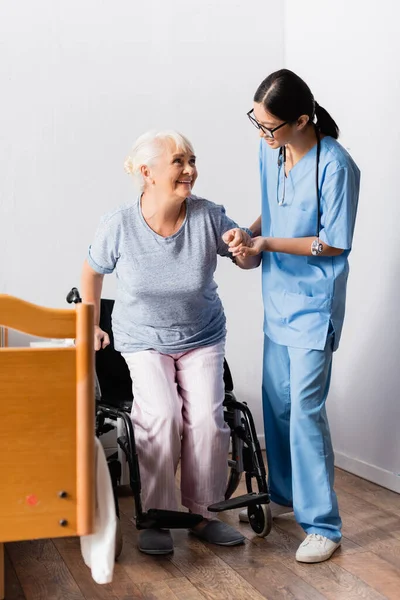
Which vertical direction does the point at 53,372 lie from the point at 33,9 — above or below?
below

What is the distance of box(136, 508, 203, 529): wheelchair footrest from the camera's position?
7.62 ft

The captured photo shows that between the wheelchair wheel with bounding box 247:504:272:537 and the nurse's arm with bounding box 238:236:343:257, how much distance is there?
76 centimetres

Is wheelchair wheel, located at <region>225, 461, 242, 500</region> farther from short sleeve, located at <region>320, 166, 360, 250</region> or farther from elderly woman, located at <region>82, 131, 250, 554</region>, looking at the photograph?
short sleeve, located at <region>320, 166, 360, 250</region>

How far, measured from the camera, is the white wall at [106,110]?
3.18 meters

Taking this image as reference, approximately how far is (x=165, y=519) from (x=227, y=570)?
8.6 inches

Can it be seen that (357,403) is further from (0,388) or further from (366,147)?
(0,388)

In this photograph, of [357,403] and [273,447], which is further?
[357,403]

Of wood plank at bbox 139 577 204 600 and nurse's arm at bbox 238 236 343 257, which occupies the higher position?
nurse's arm at bbox 238 236 343 257

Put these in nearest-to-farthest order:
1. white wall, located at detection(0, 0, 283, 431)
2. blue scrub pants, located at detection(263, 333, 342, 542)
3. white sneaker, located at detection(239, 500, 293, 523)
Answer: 1. blue scrub pants, located at detection(263, 333, 342, 542)
2. white sneaker, located at detection(239, 500, 293, 523)
3. white wall, located at detection(0, 0, 283, 431)

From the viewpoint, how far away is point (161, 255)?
247 cm

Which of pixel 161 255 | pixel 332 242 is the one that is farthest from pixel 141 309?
pixel 332 242

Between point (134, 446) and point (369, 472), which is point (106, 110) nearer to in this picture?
point (134, 446)

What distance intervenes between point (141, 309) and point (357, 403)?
114 centimetres

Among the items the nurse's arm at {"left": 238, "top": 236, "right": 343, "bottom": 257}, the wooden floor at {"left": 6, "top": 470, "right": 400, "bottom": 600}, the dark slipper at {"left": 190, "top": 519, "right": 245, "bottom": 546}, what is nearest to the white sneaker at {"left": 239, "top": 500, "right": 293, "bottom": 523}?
the wooden floor at {"left": 6, "top": 470, "right": 400, "bottom": 600}
